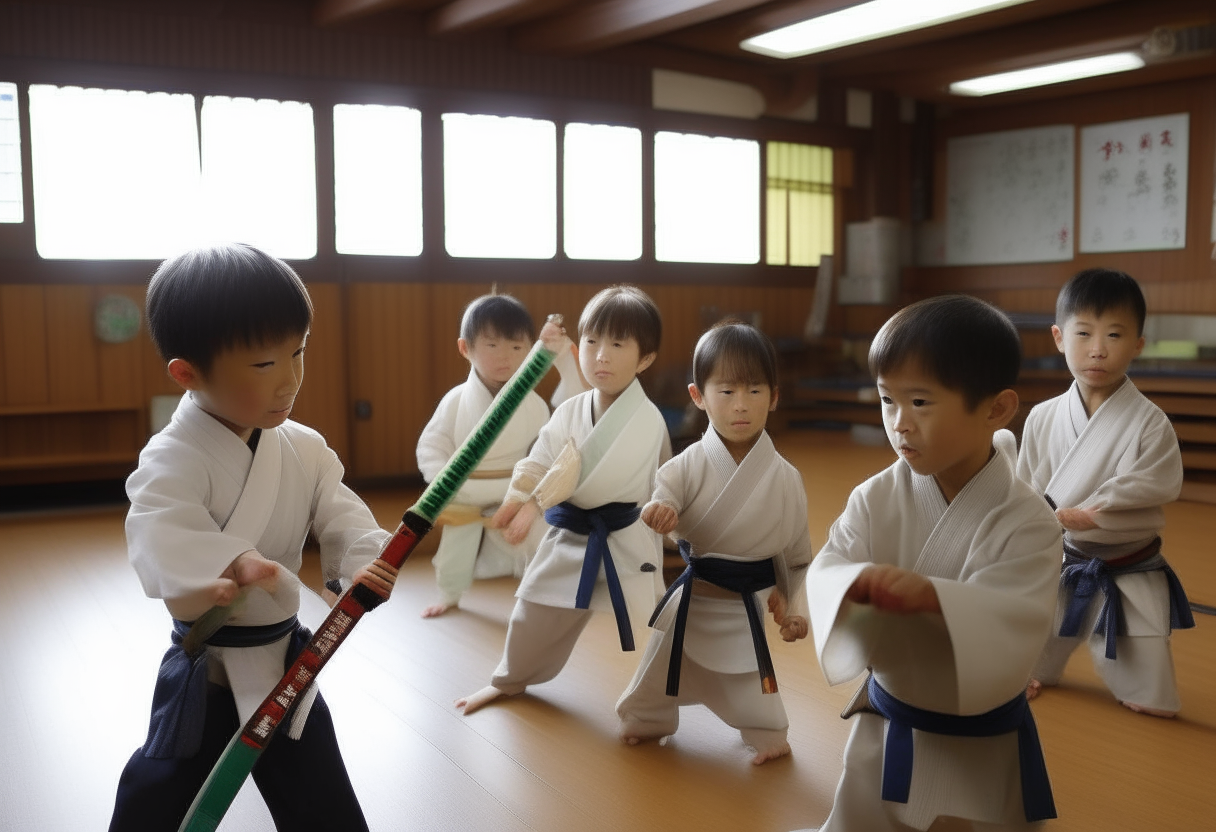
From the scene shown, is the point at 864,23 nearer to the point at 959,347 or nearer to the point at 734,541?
the point at 734,541

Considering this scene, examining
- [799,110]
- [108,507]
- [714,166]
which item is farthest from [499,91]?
[108,507]

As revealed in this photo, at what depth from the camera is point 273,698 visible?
1503 millimetres

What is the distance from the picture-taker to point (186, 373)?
5.17 feet

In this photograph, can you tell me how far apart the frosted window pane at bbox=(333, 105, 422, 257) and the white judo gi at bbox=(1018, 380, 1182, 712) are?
5094mm

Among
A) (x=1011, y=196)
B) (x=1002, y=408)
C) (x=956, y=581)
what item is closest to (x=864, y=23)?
A: (x=1011, y=196)

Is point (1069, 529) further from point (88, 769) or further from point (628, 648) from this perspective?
point (88, 769)

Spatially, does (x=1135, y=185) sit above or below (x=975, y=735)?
above

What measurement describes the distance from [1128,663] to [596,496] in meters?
1.57

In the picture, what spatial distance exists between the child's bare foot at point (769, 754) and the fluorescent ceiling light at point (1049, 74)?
22.6ft

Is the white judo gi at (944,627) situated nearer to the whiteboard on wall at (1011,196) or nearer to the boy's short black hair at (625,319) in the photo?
the boy's short black hair at (625,319)

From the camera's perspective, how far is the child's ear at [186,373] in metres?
1.56

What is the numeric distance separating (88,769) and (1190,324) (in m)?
8.61

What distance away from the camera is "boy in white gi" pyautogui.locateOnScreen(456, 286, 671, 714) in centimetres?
271

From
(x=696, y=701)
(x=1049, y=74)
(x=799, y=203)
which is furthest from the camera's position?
(x=799, y=203)
